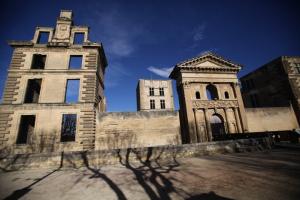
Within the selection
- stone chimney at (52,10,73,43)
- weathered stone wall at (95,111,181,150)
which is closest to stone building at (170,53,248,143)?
weathered stone wall at (95,111,181,150)

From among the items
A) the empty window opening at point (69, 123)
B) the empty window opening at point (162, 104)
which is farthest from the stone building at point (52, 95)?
the empty window opening at point (162, 104)

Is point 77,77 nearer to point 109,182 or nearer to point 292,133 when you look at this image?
point 109,182

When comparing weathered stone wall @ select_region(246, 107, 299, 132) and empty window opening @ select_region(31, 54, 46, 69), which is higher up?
empty window opening @ select_region(31, 54, 46, 69)

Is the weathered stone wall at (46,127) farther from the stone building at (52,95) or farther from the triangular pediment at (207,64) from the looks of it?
the triangular pediment at (207,64)

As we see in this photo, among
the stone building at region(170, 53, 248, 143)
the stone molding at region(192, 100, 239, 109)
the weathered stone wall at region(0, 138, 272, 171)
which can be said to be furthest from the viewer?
the stone molding at region(192, 100, 239, 109)

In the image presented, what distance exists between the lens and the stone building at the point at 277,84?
23.9 m

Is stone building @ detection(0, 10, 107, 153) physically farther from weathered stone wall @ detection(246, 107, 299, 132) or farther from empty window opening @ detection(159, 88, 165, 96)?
empty window opening @ detection(159, 88, 165, 96)

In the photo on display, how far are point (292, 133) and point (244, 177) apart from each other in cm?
1305

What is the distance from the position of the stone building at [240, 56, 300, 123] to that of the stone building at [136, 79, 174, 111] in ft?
63.2

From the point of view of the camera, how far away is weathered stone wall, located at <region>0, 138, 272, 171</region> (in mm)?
9562

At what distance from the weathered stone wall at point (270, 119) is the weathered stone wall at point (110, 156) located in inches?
453

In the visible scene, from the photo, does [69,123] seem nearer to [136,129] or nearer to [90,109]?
[90,109]

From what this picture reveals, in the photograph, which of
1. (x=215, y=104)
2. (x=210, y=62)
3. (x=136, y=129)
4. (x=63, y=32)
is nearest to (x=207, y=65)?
(x=210, y=62)

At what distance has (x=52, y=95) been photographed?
16.5 metres
